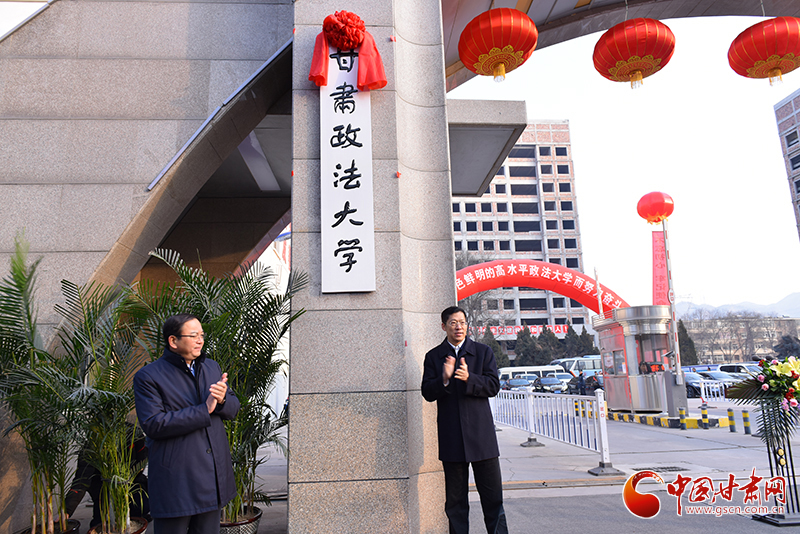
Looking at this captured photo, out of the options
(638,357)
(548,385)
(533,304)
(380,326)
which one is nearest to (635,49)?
(380,326)

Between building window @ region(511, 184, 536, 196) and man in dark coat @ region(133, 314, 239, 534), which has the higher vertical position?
building window @ region(511, 184, 536, 196)

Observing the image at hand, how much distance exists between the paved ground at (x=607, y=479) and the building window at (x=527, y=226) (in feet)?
170

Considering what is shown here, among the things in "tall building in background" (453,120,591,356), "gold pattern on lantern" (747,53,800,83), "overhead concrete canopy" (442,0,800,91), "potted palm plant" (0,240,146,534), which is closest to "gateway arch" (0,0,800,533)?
"potted palm plant" (0,240,146,534)

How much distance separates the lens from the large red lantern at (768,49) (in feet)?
20.2

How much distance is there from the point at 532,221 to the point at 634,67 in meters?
56.5

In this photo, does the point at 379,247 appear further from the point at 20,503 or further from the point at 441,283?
the point at 20,503

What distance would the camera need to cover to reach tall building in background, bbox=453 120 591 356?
56875mm

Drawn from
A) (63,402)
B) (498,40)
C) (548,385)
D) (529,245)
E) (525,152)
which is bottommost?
(548,385)

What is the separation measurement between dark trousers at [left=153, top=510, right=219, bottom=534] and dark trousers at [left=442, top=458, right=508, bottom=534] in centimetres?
148

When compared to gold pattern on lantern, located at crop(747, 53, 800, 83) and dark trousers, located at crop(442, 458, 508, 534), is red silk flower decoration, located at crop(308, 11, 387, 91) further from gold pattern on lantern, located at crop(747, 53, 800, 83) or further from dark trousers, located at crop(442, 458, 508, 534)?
gold pattern on lantern, located at crop(747, 53, 800, 83)

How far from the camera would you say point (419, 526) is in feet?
13.1

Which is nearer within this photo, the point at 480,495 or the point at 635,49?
the point at 480,495

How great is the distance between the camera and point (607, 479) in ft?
19.7

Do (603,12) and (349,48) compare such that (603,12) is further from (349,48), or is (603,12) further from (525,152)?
(525,152)
